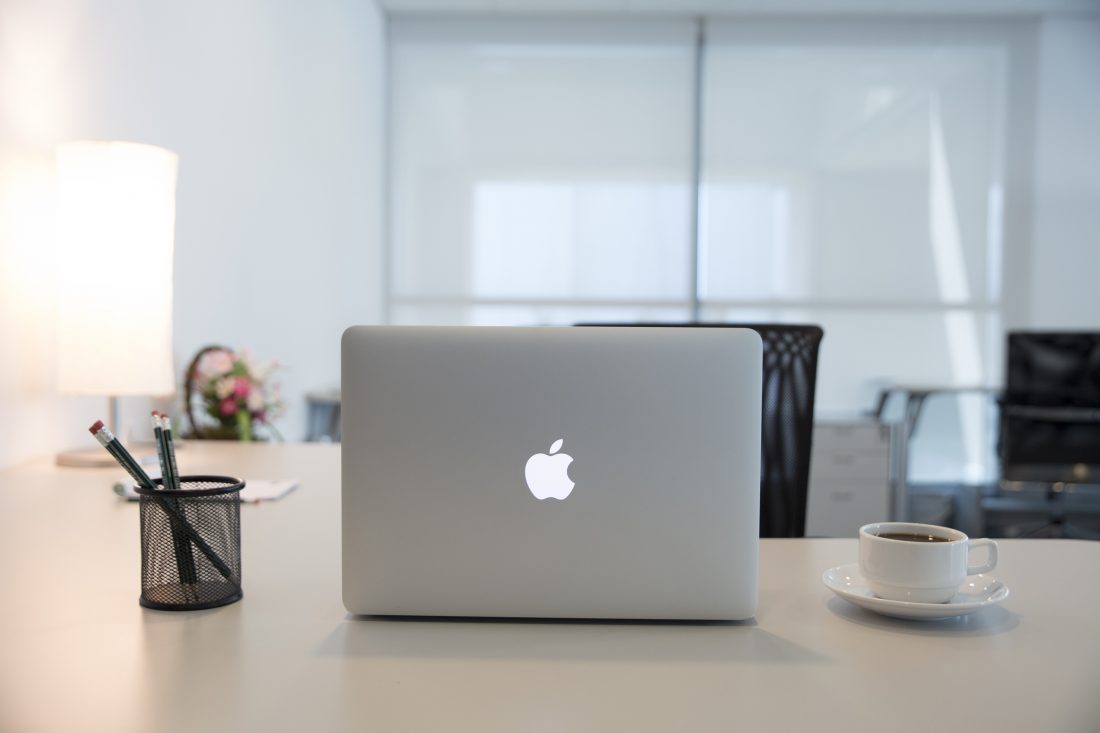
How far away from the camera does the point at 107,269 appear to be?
5.45 ft

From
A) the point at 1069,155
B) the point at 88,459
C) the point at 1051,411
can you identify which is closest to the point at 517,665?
the point at 88,459

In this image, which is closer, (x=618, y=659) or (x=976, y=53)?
(x=618, y=659)

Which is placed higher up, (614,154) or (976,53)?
(976,53)

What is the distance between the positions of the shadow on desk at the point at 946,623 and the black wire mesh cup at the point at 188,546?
533mm

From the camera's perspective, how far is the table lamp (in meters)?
1.64

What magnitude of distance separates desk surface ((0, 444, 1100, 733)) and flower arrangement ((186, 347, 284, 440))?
1263 mm

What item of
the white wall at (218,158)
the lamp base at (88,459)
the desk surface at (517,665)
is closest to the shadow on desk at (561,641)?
the desk surface at (517,665)

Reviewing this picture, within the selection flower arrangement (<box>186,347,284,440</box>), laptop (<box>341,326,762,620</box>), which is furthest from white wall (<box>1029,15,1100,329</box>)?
laptop (<box>341,326,762,620</box>)

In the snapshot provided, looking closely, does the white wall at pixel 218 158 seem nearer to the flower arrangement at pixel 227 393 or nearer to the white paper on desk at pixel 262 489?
the flower arrangement at pixel 227 393

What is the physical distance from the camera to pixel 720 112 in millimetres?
4742

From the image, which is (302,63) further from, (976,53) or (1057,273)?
(1057,273)

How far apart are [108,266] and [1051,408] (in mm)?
3761

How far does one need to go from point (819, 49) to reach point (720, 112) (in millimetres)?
623

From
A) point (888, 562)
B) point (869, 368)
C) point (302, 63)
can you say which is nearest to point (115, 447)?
point (888, 562)
